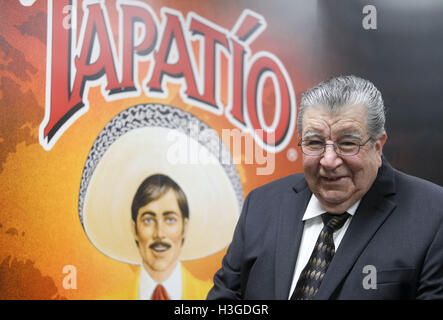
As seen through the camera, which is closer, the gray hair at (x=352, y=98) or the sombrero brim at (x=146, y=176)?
the gray hair at (x=352, y=98)

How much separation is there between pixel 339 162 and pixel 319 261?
35 centimetres

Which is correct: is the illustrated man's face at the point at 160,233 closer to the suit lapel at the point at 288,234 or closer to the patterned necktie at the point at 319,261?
the suit lapel at the point at 288,234

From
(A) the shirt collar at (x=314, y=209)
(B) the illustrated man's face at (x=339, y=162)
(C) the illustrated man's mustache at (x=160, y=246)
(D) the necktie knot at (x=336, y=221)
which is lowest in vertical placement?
(C) the illustrated man's mustache at (x=160, y=246)

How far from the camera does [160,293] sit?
255cm

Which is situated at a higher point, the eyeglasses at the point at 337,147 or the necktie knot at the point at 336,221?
the eyeglasses at the point at 337,147

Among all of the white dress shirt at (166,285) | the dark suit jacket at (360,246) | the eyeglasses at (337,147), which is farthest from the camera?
the white dress shirt at (166,285)

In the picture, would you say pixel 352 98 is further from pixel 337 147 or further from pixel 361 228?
pixel 361 228

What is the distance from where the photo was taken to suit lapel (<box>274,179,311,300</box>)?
4.68ft

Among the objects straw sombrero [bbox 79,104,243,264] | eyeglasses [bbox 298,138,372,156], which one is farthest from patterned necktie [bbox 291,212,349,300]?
straw sombrero [bbox 79,104,243,264]

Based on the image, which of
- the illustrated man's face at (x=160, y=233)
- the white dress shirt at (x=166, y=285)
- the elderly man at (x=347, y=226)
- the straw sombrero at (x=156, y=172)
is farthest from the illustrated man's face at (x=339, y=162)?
the white dress shirt at (x=166, y=285)

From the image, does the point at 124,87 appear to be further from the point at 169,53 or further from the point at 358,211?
the point at 358,211

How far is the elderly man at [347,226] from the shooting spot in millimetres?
1312

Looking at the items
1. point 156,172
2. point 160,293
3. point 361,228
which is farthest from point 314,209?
point 160,293
